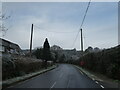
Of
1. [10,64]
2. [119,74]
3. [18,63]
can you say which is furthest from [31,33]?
[119,74]

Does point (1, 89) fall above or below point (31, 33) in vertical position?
below

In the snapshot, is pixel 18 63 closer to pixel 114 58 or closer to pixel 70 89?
pixel 114 58

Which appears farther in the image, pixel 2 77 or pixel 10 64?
pixel 10 64

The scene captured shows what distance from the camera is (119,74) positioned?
21.3m

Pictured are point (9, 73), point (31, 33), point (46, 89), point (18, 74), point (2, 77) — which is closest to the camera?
point (46, 89)

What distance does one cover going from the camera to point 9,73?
73.5ft

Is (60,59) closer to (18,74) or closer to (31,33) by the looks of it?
(31,33)

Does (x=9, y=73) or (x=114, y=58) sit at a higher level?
(x=114, y=58)

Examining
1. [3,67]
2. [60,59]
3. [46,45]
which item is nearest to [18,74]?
[3,67]

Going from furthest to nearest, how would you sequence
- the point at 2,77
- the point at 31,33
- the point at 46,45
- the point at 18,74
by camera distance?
the point at 46,45, the point at 31,33, the point at 18,74, the point at 2,77

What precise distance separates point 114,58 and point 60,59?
118 m

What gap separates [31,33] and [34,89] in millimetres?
27858

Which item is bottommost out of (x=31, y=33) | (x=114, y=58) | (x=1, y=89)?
(x=1, y=89)

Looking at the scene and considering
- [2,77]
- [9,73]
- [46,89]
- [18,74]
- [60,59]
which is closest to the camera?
[46,89]
